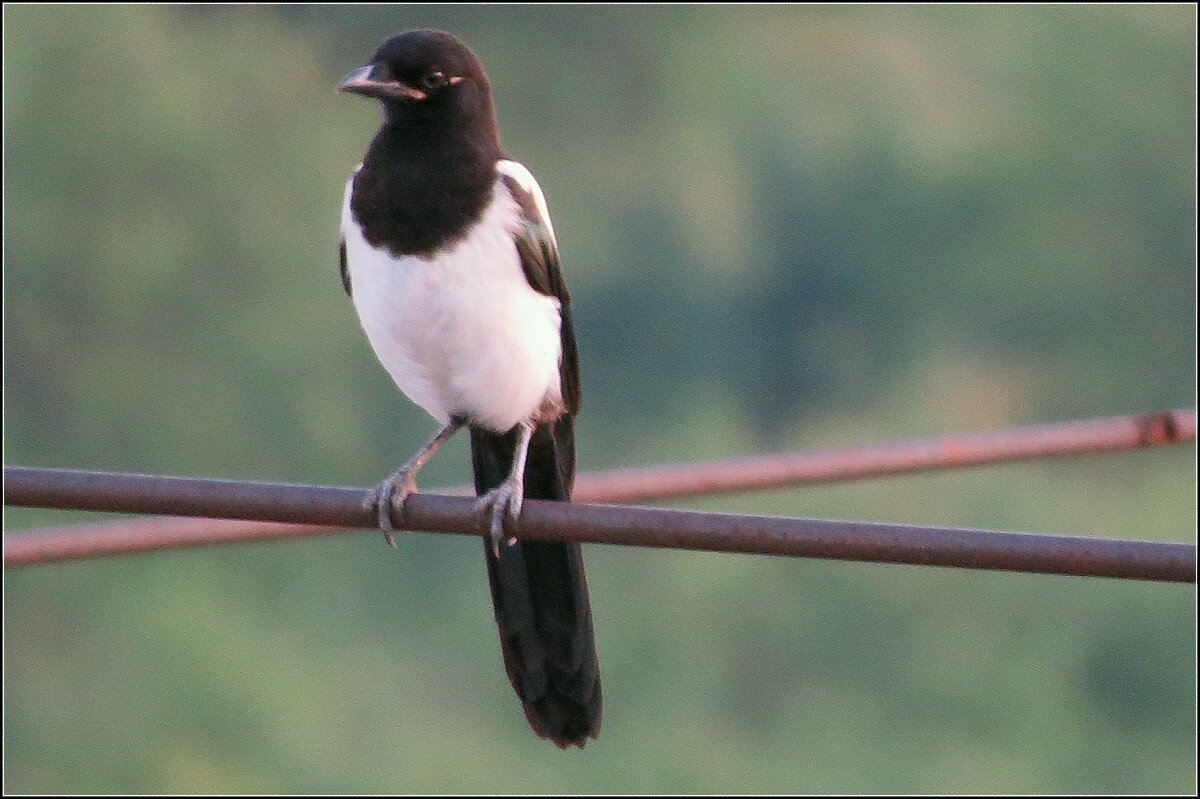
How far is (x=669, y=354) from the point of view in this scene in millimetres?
10781

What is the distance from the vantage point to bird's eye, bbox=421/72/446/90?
2.11 m

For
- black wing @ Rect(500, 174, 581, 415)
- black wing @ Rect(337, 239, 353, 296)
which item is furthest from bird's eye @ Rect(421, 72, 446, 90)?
black wing @ Rect(337, 239, 353, 296)

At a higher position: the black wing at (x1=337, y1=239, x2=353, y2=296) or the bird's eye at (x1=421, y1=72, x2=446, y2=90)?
the bird's eye at (x1=421, y1=72, x2=446, y2=90)

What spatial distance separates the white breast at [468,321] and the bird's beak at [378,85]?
0.15 m

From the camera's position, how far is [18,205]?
8.88m

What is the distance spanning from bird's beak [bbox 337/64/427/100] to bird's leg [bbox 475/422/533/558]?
45cm

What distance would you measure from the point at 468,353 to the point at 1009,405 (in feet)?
27.9

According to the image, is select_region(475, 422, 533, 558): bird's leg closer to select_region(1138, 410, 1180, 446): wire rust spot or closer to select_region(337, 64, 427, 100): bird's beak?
select_region(337, 64, 427, 100): bird's beak

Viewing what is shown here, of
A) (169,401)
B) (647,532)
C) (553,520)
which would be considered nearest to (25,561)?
(553,520)

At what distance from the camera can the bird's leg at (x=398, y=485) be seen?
1.73 metres

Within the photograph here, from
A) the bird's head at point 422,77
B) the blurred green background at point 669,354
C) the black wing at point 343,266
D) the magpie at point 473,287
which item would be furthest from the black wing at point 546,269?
the blurred green background at point 669,354

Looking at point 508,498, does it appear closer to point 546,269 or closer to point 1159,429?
point 546,269

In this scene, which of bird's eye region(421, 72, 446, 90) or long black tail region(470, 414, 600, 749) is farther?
bird's eye region(421, 72, 446, 90)

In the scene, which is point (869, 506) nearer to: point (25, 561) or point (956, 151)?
point (956, 151)
